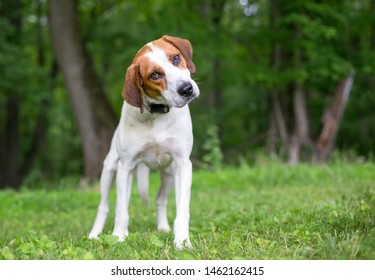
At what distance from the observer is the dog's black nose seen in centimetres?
424

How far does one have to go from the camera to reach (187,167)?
15.8ft

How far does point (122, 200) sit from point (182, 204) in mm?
686

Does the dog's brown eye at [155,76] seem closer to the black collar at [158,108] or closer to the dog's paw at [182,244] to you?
the black collar at [158,108]

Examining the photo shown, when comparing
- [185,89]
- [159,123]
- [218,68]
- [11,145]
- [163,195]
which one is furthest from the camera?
[11,145]

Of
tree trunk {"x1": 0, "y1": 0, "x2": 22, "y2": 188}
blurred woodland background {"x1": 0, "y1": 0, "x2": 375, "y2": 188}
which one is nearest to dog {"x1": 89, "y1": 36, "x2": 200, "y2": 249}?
blurred woodland background {"x1": 0, "y1": 0, "x2": 375, "y2": 188}

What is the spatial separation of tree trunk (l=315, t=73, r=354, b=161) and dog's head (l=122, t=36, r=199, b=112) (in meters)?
11.7

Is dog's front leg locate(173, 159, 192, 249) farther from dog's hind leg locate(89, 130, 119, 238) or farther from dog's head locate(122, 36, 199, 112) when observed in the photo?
dog's hind leg locate(89, 130, 119, 238)

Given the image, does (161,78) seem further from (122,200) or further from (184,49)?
(122,200)

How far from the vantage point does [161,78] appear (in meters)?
4.32

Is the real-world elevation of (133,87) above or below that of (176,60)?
below

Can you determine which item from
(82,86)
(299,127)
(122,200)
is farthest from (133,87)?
(299,127)

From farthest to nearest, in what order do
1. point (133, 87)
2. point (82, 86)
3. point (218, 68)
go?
point (218, 68), point (82, 86), point (133, 87)
